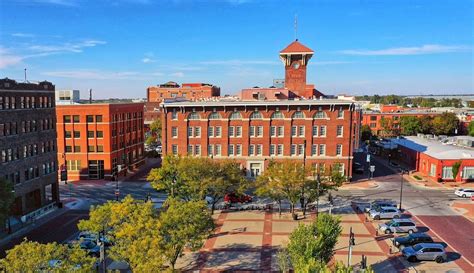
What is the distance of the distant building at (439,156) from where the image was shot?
215ft

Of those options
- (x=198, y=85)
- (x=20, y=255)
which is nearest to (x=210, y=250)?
(x=20, y=255)

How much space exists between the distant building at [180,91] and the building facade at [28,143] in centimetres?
10758

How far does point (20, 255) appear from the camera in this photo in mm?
Answer: 19547

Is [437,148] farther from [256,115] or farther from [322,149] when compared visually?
[256,115]

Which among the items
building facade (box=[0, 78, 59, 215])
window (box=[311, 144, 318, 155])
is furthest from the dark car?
building facade (box=[0, 78, 59, 215])

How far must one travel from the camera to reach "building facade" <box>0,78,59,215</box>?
42.8 meters

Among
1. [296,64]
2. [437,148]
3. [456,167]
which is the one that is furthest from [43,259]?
[437,148]

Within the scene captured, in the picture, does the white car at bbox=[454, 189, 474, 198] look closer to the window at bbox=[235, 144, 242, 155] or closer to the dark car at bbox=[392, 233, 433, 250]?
the dark car at bbox=[392, 233, 433, 250]

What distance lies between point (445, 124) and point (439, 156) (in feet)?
A: 181

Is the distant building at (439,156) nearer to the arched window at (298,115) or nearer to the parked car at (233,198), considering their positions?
the arched window at (298,115)

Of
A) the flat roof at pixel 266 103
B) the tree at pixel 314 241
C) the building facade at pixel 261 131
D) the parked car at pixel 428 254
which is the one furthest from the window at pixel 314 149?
the tree at pixel 314 241

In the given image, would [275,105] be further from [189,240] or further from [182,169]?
[189,240]

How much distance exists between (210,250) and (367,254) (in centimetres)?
1434

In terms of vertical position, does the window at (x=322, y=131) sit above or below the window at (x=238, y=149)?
above
